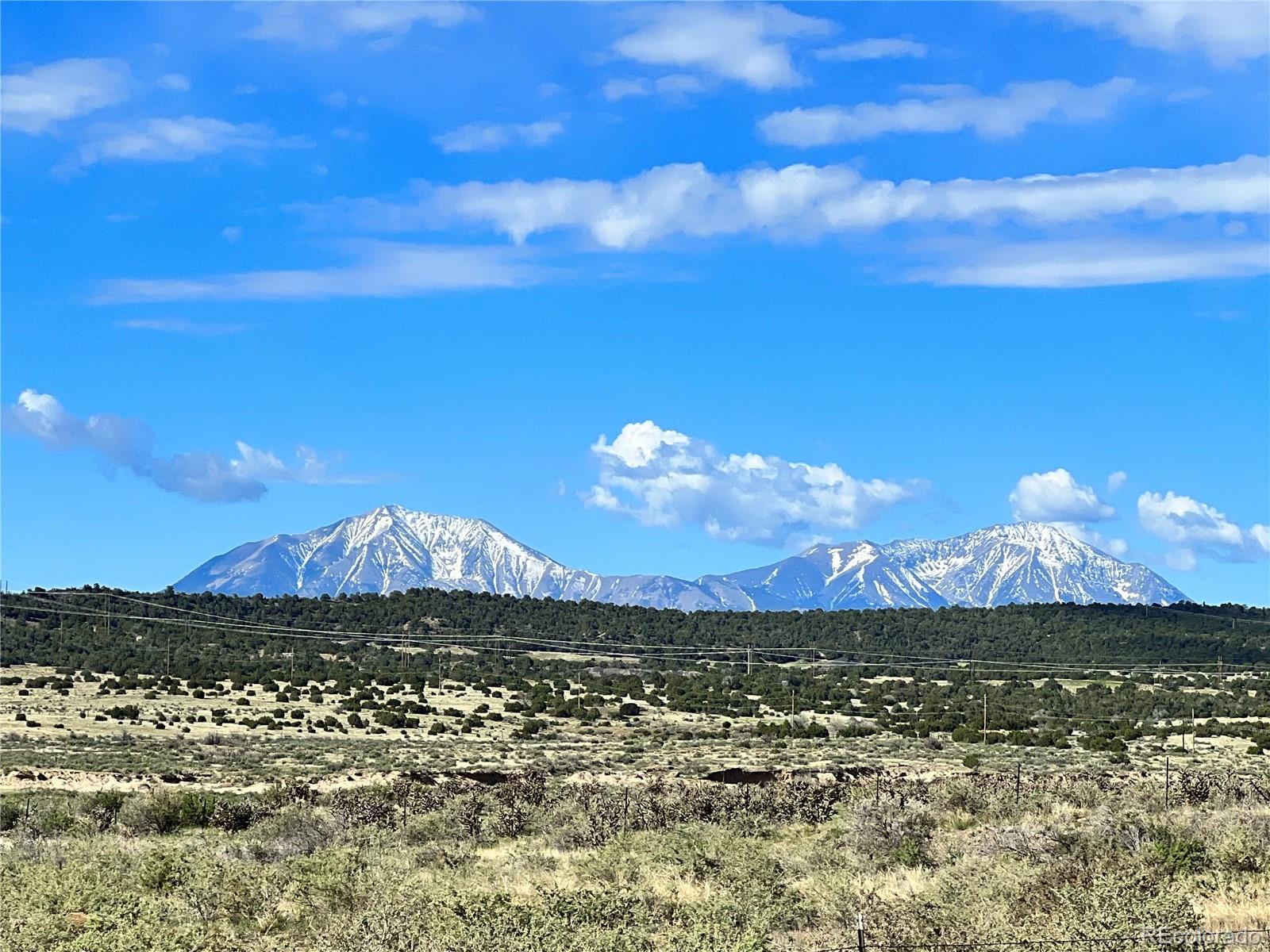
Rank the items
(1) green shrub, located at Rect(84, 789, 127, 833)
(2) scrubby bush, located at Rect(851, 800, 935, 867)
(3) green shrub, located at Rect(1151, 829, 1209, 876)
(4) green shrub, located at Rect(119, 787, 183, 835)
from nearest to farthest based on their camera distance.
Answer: (3) green shrub, located at Rect(1151, 829, 1209, 876) < (2) scrubby bush, located at Rect(851, 800, 935, 867) < (1) green shrub, located at Rect(84, 789, 127, 833) < (4) green shrub, located at Rect(119, 787, 183, 835)

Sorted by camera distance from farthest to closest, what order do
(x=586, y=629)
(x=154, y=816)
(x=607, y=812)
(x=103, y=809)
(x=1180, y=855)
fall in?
(x=586, y=629), (x=103, y=809), (x=154, y=816), (x=607, y=812), (x=1180, y=855)

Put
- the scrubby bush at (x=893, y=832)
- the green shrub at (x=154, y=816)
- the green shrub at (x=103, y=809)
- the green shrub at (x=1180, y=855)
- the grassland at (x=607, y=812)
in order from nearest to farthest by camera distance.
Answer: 1. the grassland at (x=607, y=812)
2. the green shrub at (x=1180, y=855)
3. the scrubby bush at (x=893, y=832)
4. the green shrub at (x=103, y=809)
5. the green shrub at (x=154, y=816)

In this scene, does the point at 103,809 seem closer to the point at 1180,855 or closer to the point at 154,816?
the point at 154,816

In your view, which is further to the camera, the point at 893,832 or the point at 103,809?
the point at 103,809

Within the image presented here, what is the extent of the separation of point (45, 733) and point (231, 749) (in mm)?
12009

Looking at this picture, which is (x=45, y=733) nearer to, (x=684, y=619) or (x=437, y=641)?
(x=437, y=641)

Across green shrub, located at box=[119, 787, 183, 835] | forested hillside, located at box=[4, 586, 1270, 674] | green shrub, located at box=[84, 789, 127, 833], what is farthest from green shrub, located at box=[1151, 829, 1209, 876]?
forested hillside, located at box=[4, 586, 1270, 674]

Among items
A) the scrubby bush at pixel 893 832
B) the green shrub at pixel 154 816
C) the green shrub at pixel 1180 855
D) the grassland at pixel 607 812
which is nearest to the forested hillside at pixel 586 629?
the grassland at pixel 607 812

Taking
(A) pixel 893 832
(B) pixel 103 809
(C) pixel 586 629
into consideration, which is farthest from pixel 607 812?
(C) pixel 586 629

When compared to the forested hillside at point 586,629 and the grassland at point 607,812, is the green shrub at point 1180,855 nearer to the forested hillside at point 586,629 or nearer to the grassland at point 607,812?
the grassland at point 607,812

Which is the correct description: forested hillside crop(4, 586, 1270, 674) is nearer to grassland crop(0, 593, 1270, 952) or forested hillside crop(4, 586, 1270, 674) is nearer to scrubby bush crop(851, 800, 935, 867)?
grassland crop(0, 593, 1270, 952)

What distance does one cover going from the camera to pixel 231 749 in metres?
57.0

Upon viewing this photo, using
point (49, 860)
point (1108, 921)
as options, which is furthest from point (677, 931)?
point (49, 860)

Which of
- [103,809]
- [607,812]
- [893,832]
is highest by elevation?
[893,832]
